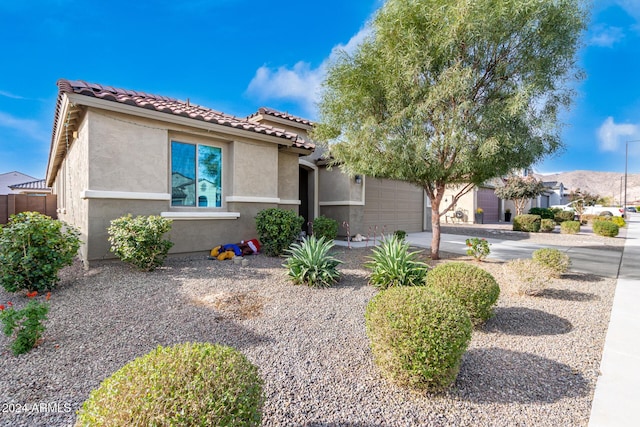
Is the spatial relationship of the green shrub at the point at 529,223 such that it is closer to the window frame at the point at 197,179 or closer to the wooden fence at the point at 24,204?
the window frame at the point at 197,179

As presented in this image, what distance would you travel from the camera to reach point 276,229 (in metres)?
8.20

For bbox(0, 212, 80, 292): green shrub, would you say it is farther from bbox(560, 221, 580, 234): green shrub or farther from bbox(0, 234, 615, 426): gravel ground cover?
bbox(560, 221, 580, 234): green shrub

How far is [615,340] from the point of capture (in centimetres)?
379

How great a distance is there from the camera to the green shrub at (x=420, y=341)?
253cm

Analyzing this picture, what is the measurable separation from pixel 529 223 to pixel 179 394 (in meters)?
20.0

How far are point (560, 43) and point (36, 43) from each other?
55.1ft

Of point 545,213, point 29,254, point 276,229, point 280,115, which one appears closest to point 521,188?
point 545,213

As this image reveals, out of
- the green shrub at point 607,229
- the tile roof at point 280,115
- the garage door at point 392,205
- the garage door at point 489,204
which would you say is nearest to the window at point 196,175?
the tile roof at point 280,115

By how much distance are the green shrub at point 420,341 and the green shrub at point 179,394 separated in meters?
1.30

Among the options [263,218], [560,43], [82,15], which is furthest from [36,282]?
[560,43]

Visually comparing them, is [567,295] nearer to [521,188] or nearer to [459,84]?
[459,84]

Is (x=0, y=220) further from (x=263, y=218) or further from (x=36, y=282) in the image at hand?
(x=263, y=218)

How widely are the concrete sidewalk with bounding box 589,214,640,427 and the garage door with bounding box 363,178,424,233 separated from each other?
9128 mm

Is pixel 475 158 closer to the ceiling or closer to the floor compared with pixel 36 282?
closer to the ceiling
